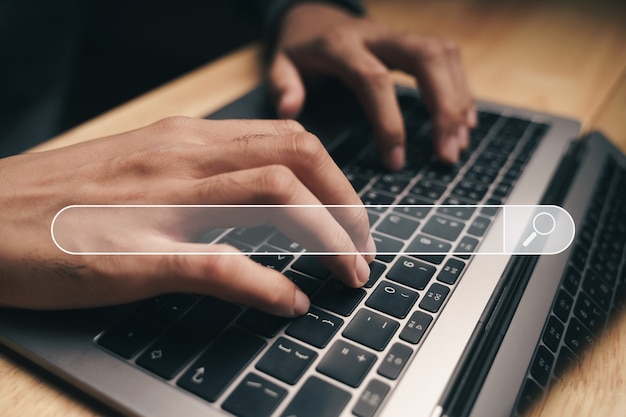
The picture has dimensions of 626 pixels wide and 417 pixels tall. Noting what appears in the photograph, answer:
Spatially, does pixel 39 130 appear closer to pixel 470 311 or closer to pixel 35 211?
pixel 35 211

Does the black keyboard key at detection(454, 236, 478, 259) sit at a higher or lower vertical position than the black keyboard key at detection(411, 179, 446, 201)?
higher

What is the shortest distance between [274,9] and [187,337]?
65cm

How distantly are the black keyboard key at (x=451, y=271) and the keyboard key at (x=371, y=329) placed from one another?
0.07 metres

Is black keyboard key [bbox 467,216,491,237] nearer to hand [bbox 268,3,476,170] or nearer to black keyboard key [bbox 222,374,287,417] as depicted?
hand [bbox 268,3,476,170]

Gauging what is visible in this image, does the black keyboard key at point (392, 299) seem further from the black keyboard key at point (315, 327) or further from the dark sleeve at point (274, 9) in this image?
the dark sleeve at point (274, 9)

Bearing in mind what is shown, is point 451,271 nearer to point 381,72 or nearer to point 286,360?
point 286,360

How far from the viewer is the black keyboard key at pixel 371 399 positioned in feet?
1.02

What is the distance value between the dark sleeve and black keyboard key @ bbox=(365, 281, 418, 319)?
0.60m

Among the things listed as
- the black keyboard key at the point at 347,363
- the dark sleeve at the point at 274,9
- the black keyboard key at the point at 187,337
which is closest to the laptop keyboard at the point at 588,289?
the black keyboard key at the point at 347,363

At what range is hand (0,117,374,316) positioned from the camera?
0.36 metres

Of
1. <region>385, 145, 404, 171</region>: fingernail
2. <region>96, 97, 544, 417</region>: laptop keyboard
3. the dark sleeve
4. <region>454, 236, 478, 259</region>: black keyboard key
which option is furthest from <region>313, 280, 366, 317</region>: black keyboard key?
the dark sleeve

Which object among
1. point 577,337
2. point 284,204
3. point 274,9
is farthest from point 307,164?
point 274,9

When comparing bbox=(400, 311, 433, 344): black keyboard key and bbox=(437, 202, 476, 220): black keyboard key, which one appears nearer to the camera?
bbox=(400, 311, 433, 344): black keyboard key

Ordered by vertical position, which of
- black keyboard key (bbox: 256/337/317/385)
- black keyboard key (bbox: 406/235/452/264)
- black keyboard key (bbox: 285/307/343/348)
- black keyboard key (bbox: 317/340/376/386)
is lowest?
black keyboard key (bbox: 256/337/317/385)
